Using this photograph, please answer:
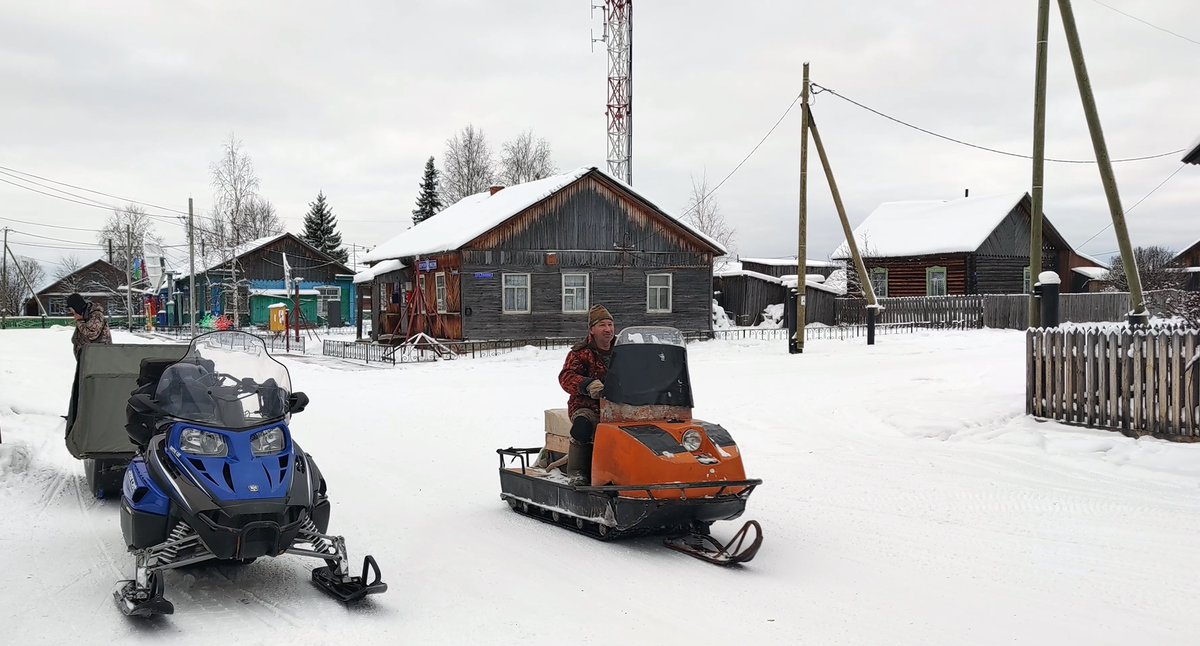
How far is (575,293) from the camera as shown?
30094 mm

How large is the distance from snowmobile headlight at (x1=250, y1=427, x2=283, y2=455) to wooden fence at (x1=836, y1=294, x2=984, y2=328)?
1188 inches

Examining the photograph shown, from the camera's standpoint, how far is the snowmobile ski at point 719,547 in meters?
6.64

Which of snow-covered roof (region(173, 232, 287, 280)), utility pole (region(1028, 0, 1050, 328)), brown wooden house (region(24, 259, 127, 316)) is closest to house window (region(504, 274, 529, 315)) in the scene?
utility pole (region(1028, 0, 1050, 328))

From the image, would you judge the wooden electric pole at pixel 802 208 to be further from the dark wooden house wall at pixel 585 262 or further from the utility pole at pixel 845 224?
the dark wooden house wall at pixel 585 262

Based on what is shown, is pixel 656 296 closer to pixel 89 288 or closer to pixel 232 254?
pixel 232 254

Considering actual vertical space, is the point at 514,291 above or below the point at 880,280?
below

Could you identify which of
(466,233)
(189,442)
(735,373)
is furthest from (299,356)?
(189,442)

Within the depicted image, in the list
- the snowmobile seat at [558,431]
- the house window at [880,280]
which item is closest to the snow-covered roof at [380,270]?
the house window at [880,280]

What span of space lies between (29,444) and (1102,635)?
11266 millimetres

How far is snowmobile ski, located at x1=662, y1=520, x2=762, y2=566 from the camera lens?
21.8ft

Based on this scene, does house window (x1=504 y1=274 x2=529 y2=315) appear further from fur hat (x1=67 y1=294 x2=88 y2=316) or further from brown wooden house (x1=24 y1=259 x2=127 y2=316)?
brown wooden house (x1=24 y1=259 x2=127 y2=316)

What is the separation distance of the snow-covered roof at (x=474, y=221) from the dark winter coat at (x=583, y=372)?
792 inches

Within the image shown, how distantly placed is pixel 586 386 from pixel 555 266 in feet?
72.9

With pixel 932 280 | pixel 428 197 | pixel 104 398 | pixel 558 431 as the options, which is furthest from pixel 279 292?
pixel 558 431
